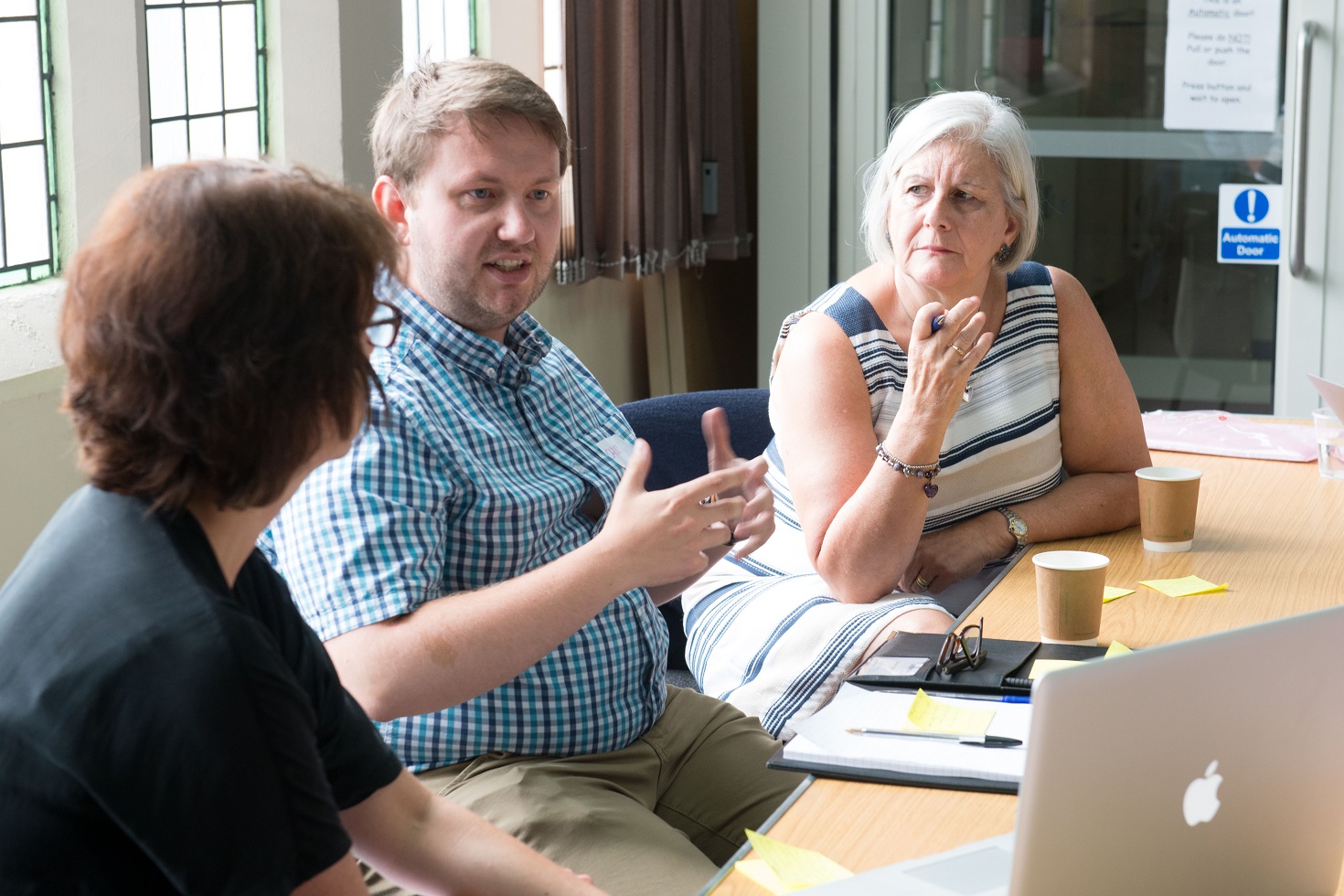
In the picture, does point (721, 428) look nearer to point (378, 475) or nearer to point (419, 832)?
point (378, 475)

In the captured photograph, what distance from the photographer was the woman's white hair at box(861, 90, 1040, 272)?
6.77 ft

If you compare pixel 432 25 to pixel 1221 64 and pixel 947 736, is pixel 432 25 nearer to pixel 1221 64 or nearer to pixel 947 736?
pixel 1221 64

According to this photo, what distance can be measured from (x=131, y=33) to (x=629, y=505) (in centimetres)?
136

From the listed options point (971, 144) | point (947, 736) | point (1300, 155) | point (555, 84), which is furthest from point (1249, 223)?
point (947, 736)

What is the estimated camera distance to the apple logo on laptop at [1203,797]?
35.5 inches

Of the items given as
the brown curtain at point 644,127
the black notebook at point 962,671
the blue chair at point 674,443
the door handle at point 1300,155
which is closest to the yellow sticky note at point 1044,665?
the black notebook at point 962,671

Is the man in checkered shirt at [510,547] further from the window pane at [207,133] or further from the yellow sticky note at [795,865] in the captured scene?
the window pane at [207,133]

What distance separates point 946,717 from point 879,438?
749 millimetres

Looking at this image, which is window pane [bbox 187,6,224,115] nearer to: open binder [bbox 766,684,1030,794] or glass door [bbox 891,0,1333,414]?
open binder [bbox 766,684,1030,794]

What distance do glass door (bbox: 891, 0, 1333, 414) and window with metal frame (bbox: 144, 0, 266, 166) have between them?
193cm

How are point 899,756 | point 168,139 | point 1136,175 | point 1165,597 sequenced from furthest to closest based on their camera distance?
point 1136,175, point 168,139, point 1165,597, point 899,756

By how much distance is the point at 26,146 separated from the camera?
2.19 m

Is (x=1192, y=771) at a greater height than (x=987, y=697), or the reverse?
(x=1192, y=771)

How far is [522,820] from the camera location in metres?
1.35
